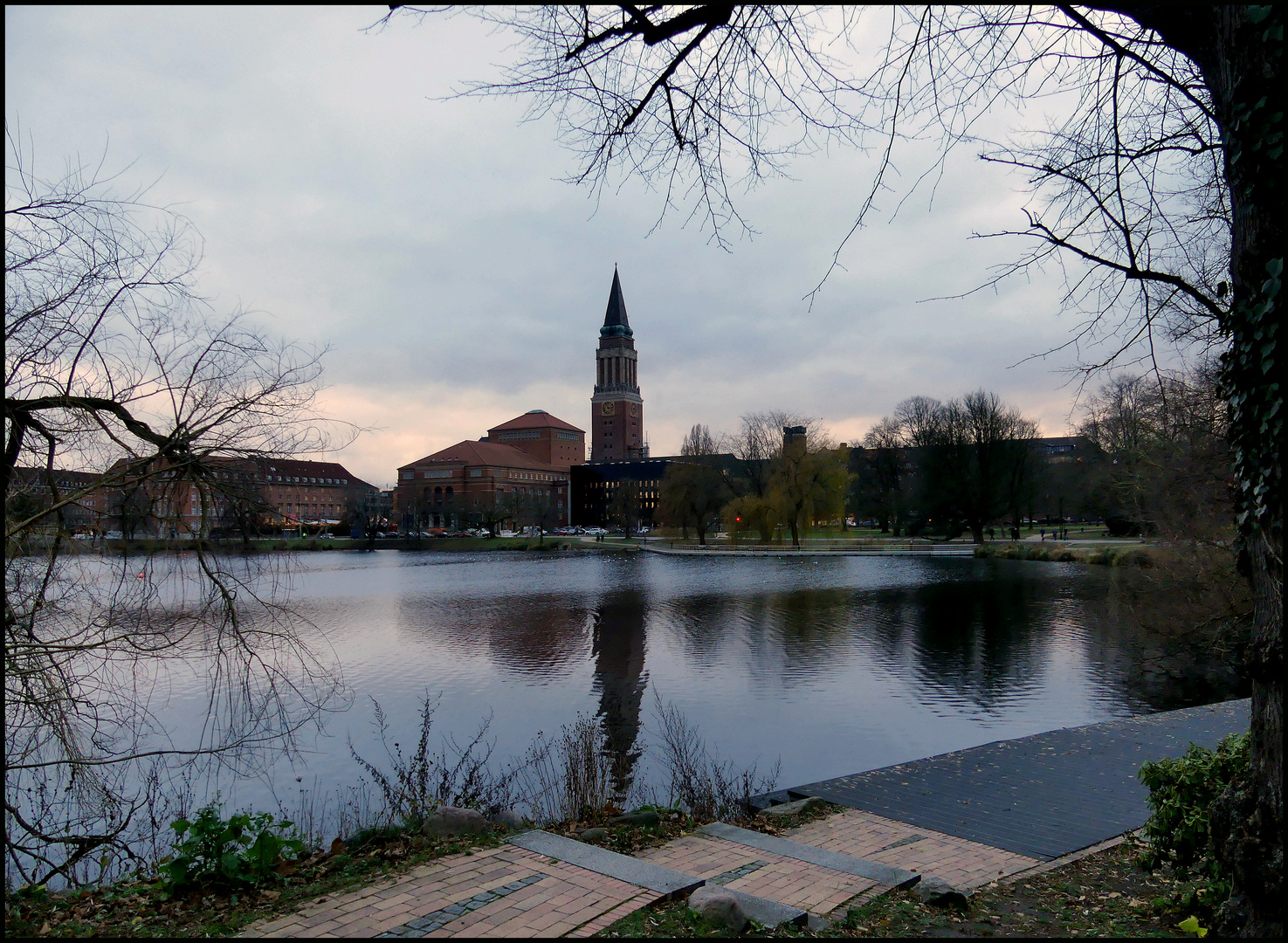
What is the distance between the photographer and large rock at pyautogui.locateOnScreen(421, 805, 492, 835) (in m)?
5.48

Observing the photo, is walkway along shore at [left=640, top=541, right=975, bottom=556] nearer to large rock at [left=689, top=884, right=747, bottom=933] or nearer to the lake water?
the lake water

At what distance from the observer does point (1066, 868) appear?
521cm

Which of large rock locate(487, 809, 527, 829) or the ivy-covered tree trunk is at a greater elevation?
the ivy-covered tree trunk

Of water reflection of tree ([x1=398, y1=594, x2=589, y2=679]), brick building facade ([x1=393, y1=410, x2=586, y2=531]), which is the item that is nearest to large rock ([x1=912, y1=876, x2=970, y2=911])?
water reflection of tree ([x1=398, y1=594, x2=589, y2=679])

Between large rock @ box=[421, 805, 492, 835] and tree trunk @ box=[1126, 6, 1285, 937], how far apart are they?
4.21 metres

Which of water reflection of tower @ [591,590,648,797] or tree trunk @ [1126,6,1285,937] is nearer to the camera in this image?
tree trunk @ [1126,6,1285,937]

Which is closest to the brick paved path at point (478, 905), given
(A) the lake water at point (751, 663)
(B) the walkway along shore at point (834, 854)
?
(B) the walkway along shore at point (834, 854)

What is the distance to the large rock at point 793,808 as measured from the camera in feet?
22.0

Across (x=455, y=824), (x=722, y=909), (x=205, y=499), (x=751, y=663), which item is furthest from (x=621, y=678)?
(x=722, y=909)

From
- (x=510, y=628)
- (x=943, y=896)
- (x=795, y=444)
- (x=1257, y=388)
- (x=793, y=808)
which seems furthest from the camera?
(x=795, y=444)

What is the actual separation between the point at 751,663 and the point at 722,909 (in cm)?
1286

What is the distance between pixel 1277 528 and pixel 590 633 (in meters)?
18.6

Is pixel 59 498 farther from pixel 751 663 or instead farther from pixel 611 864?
pixel 751 663

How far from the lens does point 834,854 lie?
5.33m
